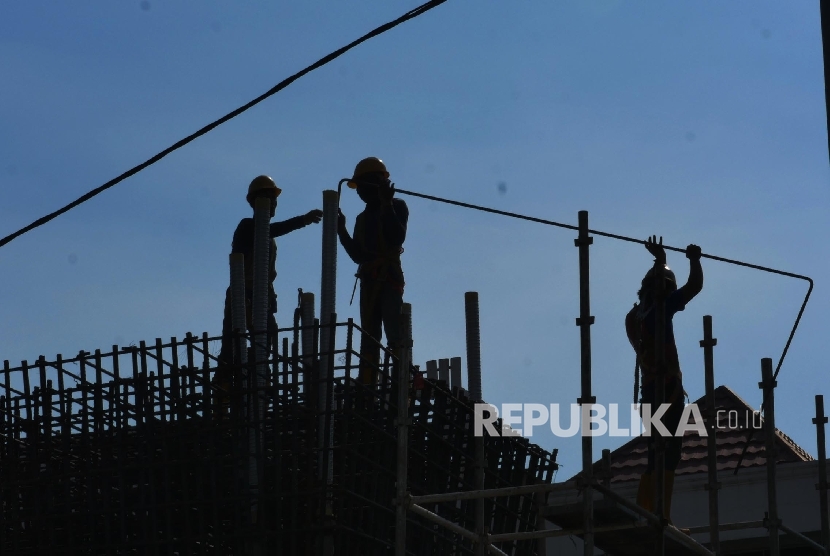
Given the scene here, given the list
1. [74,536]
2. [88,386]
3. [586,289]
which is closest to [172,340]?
[88,386]

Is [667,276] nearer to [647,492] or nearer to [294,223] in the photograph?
[647,492]

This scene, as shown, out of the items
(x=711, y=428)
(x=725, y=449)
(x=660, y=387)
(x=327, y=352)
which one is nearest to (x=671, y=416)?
(x=711, y=428)

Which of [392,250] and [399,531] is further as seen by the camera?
[392,250]

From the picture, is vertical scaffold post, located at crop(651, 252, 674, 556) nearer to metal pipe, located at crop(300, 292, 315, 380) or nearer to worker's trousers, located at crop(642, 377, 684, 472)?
worker's trousers, located at crop(642, 377, 684, 472)

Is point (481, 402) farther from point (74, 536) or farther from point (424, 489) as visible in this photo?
point (74, 536)

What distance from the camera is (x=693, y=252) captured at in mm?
11531

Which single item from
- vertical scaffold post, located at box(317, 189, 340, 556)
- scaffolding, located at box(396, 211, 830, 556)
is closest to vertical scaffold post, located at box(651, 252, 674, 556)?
scaffolding, located at box(396, 211, 830, 556)

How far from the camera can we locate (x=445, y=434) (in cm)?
1280

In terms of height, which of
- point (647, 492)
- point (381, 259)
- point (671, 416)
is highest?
point (381, 259)

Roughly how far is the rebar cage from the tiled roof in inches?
154

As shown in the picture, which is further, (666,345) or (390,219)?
(390,219)

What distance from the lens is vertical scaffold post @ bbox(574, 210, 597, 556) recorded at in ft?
31.6

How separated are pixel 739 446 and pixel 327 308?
23.1 ft

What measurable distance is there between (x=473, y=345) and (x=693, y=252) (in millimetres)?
2724
